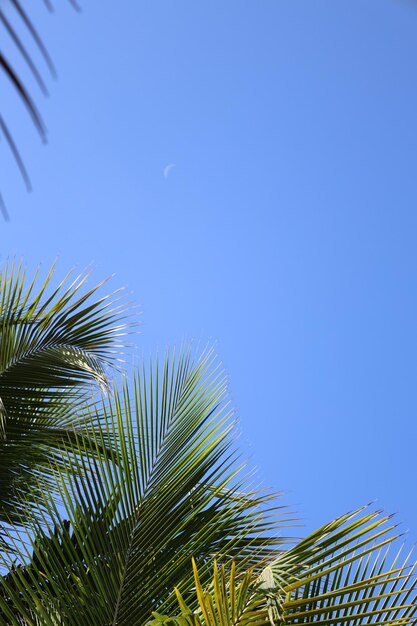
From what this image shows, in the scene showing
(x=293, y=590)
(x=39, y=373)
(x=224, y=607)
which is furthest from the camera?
(x=39, y=373)

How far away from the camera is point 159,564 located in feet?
8.36

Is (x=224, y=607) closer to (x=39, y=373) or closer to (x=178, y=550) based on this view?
(x=178, y=550)

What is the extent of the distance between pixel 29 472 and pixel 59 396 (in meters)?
0.46

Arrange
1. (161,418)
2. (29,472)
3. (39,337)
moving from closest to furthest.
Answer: (161,418), (29,472), (39,337)

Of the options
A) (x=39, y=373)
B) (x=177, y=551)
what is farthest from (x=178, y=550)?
(x=39, y=373)

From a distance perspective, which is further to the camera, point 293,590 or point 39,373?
point 39,373

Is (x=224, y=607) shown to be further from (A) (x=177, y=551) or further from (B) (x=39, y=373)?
(B) (x=39, y=373)

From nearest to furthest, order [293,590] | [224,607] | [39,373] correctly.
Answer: [224,607] < [293,590] < [39,373]

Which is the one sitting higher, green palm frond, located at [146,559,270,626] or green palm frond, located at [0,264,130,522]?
green palm frond, located at [0,264,130,522]

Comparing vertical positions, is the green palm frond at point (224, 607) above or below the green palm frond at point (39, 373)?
below

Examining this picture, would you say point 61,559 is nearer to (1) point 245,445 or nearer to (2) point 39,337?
(1) point 245,445

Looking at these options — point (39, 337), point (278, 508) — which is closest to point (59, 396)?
point (39, 337)

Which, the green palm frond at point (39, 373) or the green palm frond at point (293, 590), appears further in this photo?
the green palm frond at point (39, 373)

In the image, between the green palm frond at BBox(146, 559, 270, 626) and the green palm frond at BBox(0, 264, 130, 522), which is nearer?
the green palm frond at BBox(146, 559, 270, 626)
